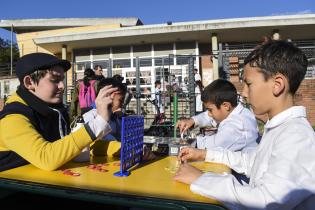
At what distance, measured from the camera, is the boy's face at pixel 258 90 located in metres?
1.58

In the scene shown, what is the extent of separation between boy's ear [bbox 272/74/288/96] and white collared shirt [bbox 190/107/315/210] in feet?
0.30

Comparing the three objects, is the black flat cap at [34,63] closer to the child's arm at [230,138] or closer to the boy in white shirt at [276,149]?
the boy in white shirt at [276,149]

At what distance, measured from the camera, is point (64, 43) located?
18.9 metres

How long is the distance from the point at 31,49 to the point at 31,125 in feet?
76.3

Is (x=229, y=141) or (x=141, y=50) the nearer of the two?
(x=229, y=141)

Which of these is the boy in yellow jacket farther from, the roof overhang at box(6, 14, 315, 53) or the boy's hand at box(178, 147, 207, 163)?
the roof overhang at box(6, 14, 315, 53)

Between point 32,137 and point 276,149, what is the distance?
1.20 metres

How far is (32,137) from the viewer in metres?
1.87

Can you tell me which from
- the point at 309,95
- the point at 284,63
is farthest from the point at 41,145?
the point at 309,95

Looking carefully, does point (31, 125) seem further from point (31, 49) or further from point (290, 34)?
point (31, 49)

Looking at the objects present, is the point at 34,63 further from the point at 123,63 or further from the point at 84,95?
the point at 123,63

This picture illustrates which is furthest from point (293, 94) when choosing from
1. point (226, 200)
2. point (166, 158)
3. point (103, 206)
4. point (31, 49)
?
point (31, 49)

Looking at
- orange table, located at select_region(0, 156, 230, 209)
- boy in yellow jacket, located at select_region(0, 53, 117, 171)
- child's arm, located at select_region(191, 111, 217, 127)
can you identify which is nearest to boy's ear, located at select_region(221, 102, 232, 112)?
child's arm, located at select_region(191, 111, 217, 127)

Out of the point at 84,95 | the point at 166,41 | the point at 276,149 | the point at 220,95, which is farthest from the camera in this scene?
the point at 166,41
